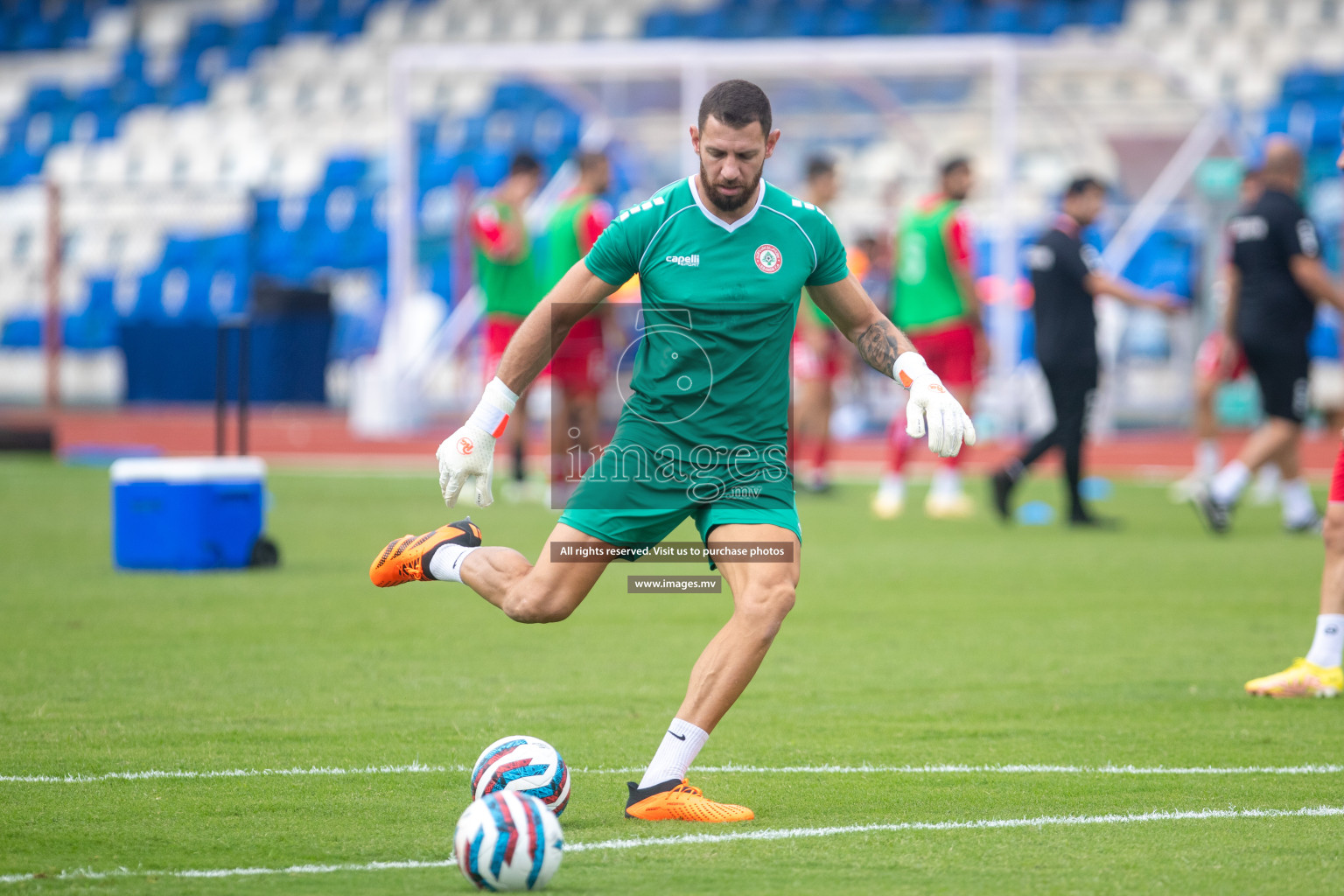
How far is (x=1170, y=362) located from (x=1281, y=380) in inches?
364

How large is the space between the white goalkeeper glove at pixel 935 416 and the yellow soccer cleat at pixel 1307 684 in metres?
2.49

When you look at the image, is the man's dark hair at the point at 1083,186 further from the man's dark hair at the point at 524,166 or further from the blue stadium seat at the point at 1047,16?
the blue stadium seat at the point at 1047,16

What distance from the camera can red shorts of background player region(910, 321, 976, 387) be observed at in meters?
13.8

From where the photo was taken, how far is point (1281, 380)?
1211cm

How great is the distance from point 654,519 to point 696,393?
1.35 feet

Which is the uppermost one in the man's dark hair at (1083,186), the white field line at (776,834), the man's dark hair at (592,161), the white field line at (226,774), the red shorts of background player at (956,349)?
the man's dark hair at (592,161)

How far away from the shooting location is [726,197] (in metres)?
5.13

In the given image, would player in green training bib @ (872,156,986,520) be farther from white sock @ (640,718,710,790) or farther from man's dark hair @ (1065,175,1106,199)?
white sock @ (640,718,710,790)

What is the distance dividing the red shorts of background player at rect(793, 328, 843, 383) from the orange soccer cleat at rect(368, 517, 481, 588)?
31.6 feet

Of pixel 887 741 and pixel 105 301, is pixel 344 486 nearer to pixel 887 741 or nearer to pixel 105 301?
pixel 887 741

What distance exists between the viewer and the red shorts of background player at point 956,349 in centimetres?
1380

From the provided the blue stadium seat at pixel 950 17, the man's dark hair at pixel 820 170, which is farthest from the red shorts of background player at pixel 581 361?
the blue stadium seat at pixel 950 17

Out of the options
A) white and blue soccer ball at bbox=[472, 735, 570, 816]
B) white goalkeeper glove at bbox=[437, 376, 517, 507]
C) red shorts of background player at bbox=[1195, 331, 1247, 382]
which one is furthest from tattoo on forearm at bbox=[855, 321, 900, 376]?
red shorts of background player at bbox=[1195, 331, 1247, 382]

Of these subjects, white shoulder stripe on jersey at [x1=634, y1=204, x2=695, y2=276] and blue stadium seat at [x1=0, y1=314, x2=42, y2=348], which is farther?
blue stadium seat at [x1=0, y1=314, x2=42, y2=348]
